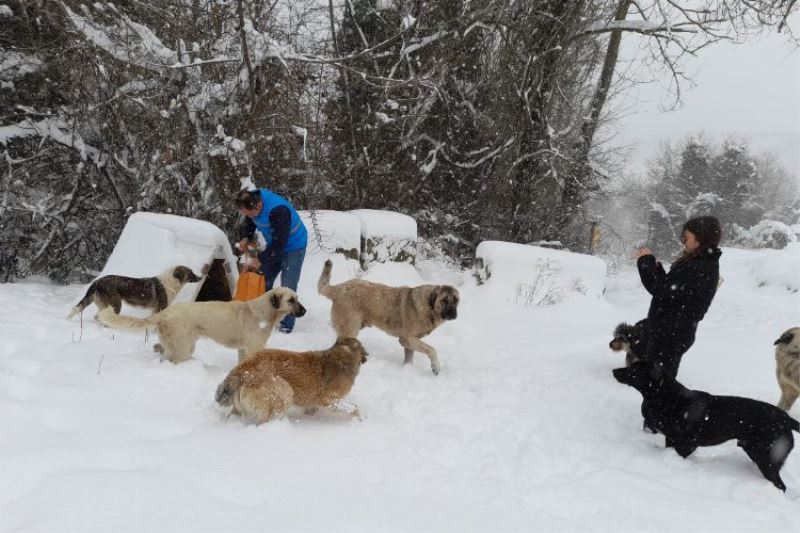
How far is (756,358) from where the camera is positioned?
646cm

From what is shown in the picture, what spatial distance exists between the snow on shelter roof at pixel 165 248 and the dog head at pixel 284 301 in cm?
239

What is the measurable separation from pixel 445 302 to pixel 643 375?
2.25 metres

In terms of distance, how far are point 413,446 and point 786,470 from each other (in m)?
2.95

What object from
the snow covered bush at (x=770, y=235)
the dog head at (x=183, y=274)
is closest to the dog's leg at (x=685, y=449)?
the dog head at (x=183, y=274)

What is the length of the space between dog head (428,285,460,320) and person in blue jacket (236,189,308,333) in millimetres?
2239

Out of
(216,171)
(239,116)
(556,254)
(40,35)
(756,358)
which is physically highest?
(40,35)

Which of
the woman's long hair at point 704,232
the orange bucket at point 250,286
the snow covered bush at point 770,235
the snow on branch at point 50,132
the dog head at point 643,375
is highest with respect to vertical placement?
the snow on branch at point 50,132

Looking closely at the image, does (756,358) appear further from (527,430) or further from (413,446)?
(413,446)

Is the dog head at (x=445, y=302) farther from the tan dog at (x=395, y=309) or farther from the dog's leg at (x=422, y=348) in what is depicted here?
the dog's leg at (x=422, y=348)

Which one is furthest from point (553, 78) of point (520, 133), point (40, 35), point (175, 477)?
point (175, 477)

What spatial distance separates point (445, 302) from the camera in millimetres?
5539

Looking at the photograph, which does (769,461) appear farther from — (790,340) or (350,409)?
(350,409)

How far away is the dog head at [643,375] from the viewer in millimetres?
3979

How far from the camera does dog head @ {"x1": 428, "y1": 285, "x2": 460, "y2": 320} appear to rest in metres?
5.53
